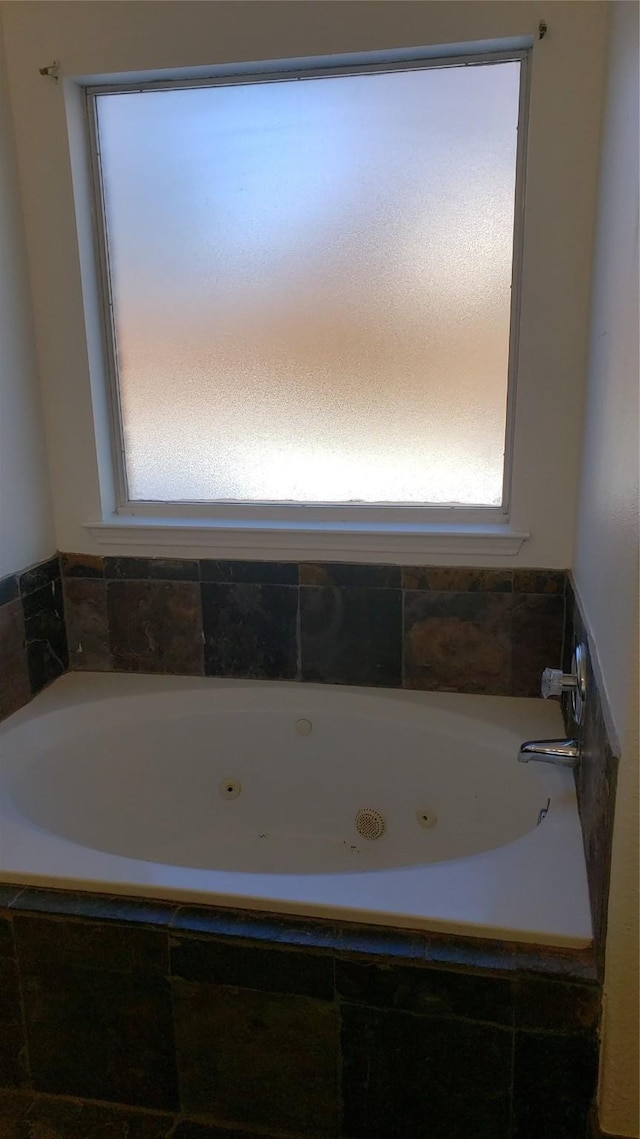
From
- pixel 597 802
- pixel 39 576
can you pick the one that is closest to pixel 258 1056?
pixel 597 802

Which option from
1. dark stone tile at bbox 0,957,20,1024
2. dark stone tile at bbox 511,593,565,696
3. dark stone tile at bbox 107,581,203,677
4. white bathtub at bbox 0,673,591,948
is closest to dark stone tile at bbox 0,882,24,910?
dark stone tile at bbox 0,957,20,1024

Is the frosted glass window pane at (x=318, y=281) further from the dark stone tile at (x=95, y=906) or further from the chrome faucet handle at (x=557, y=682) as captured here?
the dark stone tile at (x=95, y=906)

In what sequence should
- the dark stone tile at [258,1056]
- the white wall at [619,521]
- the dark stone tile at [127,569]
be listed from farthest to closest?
1. the dark stone tile at [127,569]
2. the dark stone tile at [258,1056]
3. the white wall at [619,521]

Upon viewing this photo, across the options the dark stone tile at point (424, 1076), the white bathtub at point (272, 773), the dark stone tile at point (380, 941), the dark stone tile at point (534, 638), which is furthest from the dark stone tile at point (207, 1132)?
the dark stone tile at point (534, 638)

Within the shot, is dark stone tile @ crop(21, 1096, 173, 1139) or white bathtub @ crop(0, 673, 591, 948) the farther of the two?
white bathtub @ crop(0, 673, 591, 948)

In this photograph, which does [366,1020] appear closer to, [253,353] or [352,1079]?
[352,1079]

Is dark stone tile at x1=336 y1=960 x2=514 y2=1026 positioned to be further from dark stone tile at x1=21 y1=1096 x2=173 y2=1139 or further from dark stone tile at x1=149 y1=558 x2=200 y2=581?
dark stone tile at x1=149 y1=558 x2=200 y2=581

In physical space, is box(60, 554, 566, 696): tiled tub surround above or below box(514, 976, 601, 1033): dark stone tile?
above

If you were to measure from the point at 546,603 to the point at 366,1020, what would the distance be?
45.6 inches

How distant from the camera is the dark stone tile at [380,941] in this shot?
1279 mm

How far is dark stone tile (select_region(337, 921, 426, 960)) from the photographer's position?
1.28m

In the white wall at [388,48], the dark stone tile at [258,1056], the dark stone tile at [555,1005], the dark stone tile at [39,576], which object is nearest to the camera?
the dark stone tile at [555,1005]

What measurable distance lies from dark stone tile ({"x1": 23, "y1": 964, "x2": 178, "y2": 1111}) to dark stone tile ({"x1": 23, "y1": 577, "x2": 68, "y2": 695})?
985 millimetres

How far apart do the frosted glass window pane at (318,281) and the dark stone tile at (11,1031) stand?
132 centimetres
